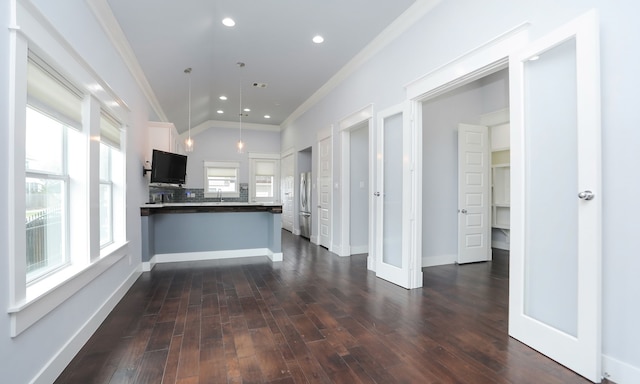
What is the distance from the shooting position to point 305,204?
7414 mm

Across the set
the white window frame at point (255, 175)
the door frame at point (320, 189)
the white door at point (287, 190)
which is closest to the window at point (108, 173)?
the door frame at point (320, 189)

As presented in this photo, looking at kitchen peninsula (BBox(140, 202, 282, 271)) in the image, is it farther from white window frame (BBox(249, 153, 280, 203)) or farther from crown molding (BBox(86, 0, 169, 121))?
white window frame (BBox(249, 153, 280, 203))

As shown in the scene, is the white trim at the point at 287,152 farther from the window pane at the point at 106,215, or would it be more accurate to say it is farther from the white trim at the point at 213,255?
the window pane at the point at 106,215

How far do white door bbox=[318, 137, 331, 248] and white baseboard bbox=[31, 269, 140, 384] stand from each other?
364 cm

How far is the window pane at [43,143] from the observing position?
6.21ft

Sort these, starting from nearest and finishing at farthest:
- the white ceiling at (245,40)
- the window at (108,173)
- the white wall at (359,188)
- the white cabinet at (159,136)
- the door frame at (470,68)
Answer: the door frame at (470,68), the window at (108,173), the white ceiling at (245,40), the white cabinet at (159,136), the white wall at (359,188)

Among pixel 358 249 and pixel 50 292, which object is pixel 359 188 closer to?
pixel 358 249

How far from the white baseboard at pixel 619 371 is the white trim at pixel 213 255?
401 cm

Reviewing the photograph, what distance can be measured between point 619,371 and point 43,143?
12.7 feet

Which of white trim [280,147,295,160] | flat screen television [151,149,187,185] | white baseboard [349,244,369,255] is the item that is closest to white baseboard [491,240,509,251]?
white baseboard [349,244,369,255]

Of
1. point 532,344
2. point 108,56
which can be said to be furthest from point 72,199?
point 532,344

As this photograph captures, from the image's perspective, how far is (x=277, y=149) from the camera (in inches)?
373

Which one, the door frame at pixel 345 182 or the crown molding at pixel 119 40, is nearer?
the crown molding at pixel 119 40

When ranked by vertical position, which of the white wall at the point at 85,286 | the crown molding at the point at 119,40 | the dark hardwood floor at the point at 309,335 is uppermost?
the crown molding at the point at 119,40
